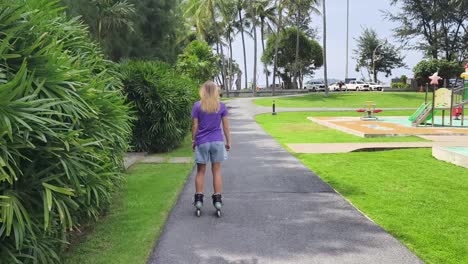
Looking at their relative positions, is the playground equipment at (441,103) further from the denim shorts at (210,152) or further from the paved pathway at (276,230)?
the denim shorts at (210,152)

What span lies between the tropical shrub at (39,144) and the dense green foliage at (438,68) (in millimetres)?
55320

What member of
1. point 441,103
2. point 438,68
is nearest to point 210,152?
point 441,103

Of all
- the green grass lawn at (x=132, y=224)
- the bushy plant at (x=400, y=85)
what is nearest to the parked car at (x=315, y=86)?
the bushy plant at (x=400, y=85)

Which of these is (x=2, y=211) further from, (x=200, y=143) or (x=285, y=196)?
(x=285, y=196)

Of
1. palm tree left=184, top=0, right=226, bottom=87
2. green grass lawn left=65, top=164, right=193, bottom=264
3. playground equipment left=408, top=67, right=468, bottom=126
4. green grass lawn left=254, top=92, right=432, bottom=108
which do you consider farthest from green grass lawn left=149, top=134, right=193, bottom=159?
palm tree left=184, top=0, right=226, bottom=87

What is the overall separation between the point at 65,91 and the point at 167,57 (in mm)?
31033

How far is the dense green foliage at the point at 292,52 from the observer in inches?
2729

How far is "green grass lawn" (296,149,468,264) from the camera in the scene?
16.9 feet

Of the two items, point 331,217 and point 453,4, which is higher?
point 453,4

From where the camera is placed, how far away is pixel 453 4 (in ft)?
191

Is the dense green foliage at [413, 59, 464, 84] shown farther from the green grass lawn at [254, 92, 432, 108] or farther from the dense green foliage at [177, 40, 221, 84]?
the dense green foliage at [177, 40, 221, 84]

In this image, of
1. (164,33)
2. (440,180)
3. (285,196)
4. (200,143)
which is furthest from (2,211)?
(164,33)

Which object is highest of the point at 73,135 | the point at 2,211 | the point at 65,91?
the point at 65,91

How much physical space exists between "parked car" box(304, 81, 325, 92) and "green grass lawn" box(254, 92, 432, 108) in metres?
16.7
